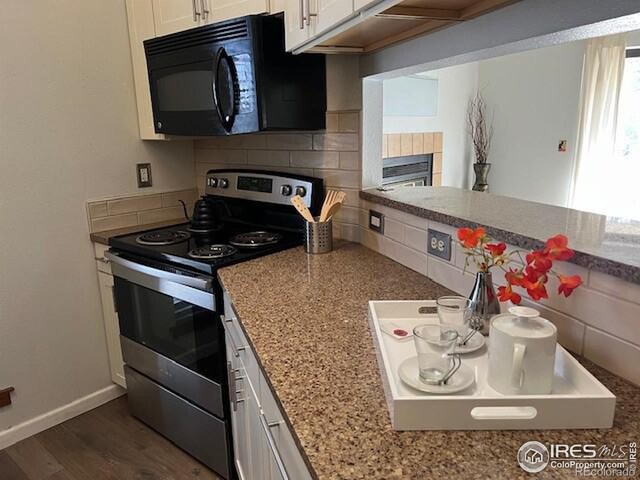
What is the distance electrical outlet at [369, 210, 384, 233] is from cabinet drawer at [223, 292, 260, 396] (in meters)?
0.65

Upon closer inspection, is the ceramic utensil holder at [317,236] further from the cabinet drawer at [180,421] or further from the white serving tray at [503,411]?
the white serving tray at [503,411]

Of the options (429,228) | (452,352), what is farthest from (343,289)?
(452,352)

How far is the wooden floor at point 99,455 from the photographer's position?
75.8 inches

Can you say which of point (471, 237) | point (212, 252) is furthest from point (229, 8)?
point (471, 237)

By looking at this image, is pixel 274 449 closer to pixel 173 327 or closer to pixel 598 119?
pixel 173 327

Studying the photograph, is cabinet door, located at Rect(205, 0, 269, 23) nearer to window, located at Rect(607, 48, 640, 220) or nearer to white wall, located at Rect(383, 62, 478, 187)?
white wall, located at Rect(383, 62, 478, 187)

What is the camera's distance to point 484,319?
1.08m

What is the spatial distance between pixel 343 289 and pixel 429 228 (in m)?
0.35

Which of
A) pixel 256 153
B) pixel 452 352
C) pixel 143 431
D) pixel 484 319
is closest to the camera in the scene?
pixel 452 352

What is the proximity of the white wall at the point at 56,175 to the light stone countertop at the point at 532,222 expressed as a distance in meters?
1.31

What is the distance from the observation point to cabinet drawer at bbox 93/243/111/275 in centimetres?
222

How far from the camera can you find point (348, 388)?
900 mm

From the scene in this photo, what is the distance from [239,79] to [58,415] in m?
1.79

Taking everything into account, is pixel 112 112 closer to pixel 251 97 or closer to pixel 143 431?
pixel 251 97
